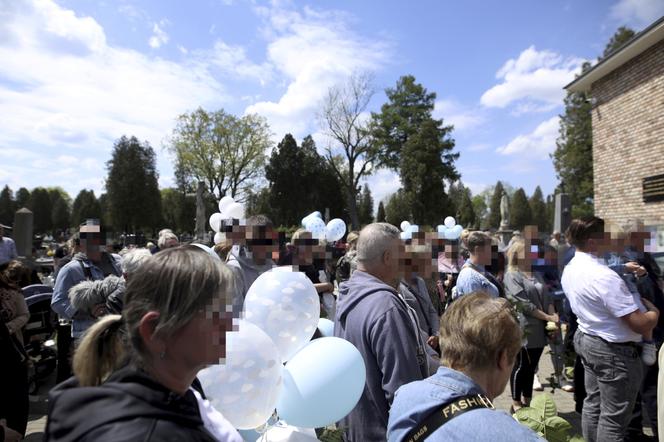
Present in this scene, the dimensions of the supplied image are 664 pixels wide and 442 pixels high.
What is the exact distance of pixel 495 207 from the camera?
76.1m

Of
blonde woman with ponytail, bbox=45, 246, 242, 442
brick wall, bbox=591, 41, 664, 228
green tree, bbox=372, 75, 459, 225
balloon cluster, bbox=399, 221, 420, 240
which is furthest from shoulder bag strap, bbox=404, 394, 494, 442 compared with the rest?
green tree, bbox=372, 75, 459, 225

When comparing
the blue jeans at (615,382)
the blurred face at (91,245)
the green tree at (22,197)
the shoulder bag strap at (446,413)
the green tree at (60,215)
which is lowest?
the blue jeans at (615,382)

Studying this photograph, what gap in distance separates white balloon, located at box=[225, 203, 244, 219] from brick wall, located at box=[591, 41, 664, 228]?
38.7 feet

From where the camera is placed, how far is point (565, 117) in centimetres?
3372

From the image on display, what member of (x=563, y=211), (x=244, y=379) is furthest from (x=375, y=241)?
(x=563, y=211)

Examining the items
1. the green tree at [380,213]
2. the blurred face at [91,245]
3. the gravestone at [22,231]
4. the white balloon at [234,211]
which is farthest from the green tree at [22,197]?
the blurred face at [91,245]

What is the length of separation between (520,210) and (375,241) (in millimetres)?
78714

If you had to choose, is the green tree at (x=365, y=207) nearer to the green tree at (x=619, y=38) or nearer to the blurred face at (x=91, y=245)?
the green tree at (x=619, y=38)

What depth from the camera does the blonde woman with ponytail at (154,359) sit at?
963mm

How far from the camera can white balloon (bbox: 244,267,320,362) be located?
7.86 feet

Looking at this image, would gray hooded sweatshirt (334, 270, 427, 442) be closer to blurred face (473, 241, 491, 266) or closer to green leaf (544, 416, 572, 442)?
green leaf (544, 416, 572, 442)

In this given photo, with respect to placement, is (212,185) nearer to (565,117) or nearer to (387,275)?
(565,117)

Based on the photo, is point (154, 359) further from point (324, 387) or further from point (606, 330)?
point (606, 330)

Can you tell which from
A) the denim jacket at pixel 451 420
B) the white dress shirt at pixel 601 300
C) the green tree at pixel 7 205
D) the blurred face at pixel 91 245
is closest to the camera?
the denim jacket at pixel 451 420
